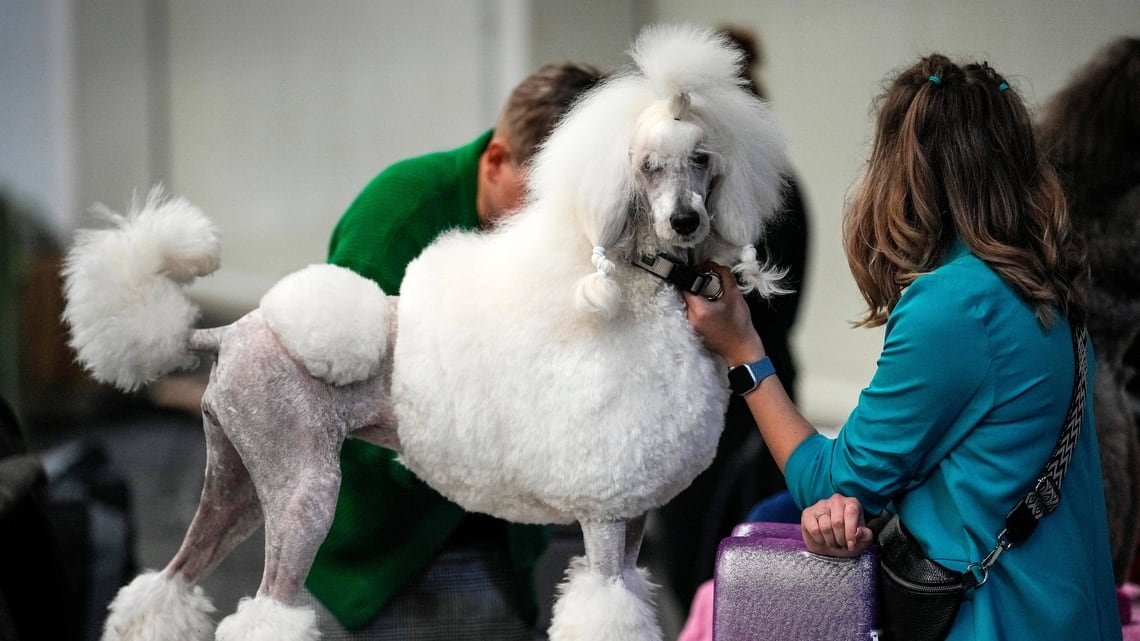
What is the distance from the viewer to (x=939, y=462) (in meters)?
1.18

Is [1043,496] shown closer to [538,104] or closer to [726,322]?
[726,322]

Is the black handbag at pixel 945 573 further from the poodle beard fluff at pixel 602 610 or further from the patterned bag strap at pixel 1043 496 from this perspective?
the poodle beard fluff at pixel 602 610

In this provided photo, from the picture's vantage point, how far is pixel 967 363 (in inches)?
44.2

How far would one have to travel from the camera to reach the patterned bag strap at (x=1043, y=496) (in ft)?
3.75

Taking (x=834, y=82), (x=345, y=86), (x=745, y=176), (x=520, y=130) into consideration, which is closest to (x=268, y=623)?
(x=745, y=176)

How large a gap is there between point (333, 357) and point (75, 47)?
15.3ft

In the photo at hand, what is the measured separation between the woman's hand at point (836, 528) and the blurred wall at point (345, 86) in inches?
64.3

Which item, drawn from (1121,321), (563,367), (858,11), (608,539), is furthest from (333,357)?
(858,11)

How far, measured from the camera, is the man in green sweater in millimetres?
1546

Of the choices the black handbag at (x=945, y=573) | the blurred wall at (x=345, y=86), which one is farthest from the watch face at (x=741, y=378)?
the blurred wall at (x=345, y=86)

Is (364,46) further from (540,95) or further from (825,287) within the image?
(540,95)

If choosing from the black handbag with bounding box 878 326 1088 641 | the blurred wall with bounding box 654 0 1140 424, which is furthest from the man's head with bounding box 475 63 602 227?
the blurred wall with bounding box 654 0 1140 424

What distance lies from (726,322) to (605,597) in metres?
0.32

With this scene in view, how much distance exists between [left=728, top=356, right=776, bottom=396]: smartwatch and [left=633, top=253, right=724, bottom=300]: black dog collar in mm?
88
